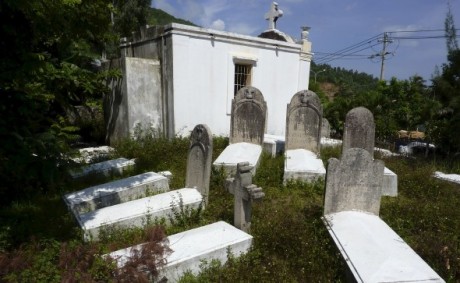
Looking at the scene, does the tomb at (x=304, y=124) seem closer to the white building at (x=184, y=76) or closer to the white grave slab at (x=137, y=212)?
the white building at (x=184, y=76)

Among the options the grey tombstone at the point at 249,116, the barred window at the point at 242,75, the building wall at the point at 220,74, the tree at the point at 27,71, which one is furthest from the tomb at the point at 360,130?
the tree at the point at 27,71

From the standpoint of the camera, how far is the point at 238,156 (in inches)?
273

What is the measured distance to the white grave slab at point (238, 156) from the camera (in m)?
6.36

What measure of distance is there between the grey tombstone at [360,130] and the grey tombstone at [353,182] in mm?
2563

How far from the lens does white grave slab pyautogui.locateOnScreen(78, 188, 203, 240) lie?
4.20 m

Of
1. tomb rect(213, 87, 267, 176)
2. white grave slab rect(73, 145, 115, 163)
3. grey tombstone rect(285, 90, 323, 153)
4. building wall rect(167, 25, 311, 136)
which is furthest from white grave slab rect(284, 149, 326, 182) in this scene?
white grave slab rect(73, 145, 115, 163)

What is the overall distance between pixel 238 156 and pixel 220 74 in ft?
12.9

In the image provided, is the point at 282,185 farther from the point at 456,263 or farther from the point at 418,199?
the point at 456,263

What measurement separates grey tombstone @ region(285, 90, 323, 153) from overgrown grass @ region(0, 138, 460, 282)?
1.61 metres

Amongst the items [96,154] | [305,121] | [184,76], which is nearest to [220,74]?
[184,76]

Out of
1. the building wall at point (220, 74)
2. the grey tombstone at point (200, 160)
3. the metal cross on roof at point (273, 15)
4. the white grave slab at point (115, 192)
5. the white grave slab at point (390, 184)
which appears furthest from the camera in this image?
the metal cross on roof at point (273, 15)

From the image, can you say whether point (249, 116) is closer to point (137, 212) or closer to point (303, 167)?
point (303, 167)

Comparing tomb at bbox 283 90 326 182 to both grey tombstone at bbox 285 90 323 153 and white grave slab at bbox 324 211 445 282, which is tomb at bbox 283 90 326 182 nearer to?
grey tombstone at bbox 285 90 323 153

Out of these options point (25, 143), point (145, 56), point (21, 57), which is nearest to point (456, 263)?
point (25, 143)
